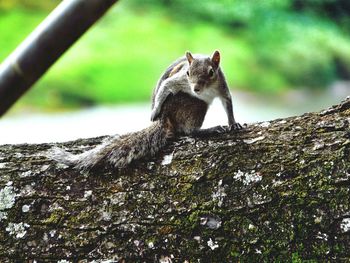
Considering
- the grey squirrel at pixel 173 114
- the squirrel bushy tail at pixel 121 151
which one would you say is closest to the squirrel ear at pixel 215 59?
the grey squirrel at pixel 173 114

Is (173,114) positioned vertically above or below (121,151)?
above

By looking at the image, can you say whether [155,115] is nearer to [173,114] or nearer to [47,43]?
[173,114]

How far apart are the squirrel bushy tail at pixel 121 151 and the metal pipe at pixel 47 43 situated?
0.60 feet

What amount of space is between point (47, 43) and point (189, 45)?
2.17 metres

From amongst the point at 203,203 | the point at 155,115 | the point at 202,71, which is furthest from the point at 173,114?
the point at 203,203

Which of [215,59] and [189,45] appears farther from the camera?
[189,45]

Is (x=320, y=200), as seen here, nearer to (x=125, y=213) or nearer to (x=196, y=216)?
(x=196, y=216)

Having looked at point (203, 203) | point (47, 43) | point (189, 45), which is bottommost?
point (203, 203)

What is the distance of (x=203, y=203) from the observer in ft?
3.90

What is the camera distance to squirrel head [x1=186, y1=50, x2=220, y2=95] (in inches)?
66.6

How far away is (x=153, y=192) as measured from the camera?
123 cm

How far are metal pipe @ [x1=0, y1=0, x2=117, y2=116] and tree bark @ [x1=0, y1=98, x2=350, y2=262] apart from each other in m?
0.19

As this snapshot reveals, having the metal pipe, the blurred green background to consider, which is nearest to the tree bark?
the metal pipe

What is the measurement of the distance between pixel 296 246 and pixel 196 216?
20cm
